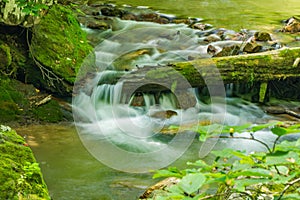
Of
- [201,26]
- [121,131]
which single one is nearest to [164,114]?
[121,131]

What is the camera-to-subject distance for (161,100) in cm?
663

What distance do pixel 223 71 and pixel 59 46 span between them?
2690 mm

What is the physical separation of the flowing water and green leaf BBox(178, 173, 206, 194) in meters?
2.88

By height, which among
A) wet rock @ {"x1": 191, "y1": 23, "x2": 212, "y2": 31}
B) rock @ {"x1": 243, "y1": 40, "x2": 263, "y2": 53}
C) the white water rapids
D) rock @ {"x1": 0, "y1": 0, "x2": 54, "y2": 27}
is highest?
rock @ {"x1": 0, "y1": 0, "x2": 54, "y2": 27}

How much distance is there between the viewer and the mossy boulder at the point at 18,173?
83.0 inches

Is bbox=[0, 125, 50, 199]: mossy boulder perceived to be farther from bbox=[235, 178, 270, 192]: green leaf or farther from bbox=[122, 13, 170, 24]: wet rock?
bbox=[122, 13, 170, 24]: wet rock

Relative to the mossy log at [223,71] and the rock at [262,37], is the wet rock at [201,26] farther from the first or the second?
the mossy log at [223,71]

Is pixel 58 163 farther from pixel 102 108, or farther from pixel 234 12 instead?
pixel 234 12

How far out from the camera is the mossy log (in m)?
6.31

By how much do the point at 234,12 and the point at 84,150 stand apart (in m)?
8.53

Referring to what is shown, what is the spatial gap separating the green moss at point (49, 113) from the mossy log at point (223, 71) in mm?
1175

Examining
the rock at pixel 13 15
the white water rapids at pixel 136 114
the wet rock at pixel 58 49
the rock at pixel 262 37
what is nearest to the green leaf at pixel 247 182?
the white water rapids at pixel 136 114


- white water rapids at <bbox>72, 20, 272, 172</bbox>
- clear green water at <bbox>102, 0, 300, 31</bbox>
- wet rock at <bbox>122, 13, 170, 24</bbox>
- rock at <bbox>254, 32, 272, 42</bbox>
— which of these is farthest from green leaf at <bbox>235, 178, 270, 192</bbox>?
wet rock at <bbox>122, 13, 170, 24</bbox>

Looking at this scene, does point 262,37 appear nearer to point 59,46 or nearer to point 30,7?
point 59,46
